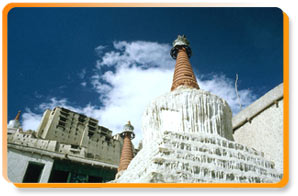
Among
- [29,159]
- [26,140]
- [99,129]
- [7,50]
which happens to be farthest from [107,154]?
[7,50]

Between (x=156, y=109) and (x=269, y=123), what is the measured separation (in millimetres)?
2703

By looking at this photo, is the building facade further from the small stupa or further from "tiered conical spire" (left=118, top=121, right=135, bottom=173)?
the small stupa

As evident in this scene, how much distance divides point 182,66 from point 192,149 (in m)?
2.67

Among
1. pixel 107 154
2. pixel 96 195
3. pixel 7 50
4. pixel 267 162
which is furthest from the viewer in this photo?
pixel 107 154

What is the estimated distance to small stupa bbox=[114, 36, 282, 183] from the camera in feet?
10.6

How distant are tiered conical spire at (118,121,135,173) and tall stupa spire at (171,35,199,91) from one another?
4.55 metres

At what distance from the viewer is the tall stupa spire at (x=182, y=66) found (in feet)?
17.8

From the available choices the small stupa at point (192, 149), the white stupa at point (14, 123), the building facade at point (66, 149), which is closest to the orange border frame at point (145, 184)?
the small stupa at point (192, 149)

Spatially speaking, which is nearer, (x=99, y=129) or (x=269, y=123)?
(x=269, y=123)

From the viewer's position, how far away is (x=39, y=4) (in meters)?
3.62

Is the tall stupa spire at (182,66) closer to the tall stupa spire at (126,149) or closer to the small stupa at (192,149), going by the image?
the small stupa at (192,149)

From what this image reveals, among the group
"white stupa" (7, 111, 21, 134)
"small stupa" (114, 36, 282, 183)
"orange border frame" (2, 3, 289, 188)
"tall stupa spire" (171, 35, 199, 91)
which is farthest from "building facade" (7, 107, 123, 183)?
"tall stupa spire" (171, 35, 199, 91)

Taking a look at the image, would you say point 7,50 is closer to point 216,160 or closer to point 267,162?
point 216,160

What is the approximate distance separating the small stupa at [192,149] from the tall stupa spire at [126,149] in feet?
15.5
